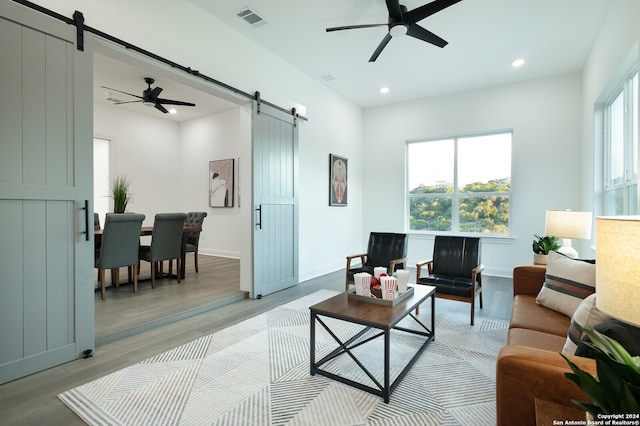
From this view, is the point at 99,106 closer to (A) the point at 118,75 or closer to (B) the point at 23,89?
(A) the point at 118,75

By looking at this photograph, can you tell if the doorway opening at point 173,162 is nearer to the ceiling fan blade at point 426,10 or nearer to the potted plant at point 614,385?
the ceiling fan blade at point 426,10

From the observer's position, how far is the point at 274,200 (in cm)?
450

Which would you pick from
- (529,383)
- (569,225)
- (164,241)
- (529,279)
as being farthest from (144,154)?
(529,383)

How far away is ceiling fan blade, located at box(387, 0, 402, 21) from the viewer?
305 centimetres

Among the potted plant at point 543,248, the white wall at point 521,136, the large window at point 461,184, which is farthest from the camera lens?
the large window at point 461,184

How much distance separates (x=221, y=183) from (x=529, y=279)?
610 centimetres

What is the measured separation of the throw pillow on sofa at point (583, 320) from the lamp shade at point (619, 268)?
551mm

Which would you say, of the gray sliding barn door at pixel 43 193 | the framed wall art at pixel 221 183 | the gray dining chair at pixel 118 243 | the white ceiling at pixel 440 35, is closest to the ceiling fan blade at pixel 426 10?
the white ceiling at pixel 440 35

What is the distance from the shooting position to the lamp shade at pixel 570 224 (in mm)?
3283

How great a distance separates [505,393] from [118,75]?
610cm

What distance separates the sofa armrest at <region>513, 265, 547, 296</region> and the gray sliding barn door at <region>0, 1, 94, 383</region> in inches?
141

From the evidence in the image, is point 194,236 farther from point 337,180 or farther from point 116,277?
point 337,180

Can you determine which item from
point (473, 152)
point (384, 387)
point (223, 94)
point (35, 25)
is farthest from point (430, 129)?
point (35, 25)

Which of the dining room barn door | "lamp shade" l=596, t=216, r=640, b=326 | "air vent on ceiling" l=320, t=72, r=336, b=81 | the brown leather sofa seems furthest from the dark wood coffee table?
"air vent on ceiling" l=320, t=72, r=336, b=81
